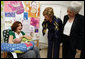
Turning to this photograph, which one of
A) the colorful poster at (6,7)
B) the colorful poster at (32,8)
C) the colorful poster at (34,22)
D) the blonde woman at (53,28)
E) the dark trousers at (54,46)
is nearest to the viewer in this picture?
the blonde woman at (53,28)

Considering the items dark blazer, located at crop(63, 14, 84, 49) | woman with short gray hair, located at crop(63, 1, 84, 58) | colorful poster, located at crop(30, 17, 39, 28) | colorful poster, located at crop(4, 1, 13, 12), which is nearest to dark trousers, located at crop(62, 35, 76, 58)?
woman with short gray hair, located at crop(63, 1, 84, 58)

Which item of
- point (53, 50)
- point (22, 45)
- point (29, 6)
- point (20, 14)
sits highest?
point (29, 6)

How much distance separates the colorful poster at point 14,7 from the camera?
9.77 ft

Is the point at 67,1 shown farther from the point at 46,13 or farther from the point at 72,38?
the point at 72,38

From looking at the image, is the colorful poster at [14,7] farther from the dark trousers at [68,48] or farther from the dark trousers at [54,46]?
the dark trousers at [68,48]

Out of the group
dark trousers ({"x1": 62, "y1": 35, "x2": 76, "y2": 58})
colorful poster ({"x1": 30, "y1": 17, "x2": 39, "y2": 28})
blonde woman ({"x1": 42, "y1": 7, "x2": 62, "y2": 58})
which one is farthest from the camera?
colorful poster ({"x1": 30, "y1": 17, "x2": 39, "y2": 28})

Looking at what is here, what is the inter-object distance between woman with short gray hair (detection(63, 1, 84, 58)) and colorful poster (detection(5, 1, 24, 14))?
4.25 feet

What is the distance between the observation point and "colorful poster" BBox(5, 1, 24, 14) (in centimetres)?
298

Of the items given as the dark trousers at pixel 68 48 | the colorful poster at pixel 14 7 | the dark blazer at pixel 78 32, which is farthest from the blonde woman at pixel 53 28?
the colorful poster at pixel 14 7

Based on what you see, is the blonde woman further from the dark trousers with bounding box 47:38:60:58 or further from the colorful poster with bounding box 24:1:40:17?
the colorful poster with bounding box 24:1:40:17

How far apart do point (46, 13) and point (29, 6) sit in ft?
3.05

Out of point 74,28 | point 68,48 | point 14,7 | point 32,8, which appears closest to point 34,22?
point 32,8

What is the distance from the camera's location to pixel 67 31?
230 cm

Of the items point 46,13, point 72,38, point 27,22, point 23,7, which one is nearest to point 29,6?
point 23,7
